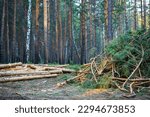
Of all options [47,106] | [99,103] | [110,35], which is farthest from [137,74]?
[110,35]

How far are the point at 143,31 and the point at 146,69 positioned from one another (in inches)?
80.5

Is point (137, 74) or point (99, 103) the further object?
point (137, 74)

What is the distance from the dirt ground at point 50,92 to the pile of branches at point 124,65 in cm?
57

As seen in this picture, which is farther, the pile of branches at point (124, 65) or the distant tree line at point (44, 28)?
the distant tree line at point (44, 28)

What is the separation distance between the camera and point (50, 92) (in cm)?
986

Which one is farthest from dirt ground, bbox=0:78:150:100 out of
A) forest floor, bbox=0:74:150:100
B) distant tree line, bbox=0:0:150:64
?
distant tree line, bbox=0:0:150:64

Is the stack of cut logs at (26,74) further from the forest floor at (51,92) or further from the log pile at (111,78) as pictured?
the log pile at (111,78)

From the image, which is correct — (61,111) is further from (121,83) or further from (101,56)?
(101,56)

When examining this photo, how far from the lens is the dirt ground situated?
28.6 feet

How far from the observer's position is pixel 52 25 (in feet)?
145

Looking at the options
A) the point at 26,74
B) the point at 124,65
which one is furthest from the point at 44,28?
the point at 124,65

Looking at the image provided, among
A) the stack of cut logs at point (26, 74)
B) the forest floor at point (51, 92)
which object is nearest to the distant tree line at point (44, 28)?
the stack of cut logs at point (26, 74)

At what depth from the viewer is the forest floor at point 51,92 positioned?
28.6ft

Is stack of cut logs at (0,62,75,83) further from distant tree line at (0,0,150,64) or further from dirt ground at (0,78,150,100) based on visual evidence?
distant tree line at (0,0,150,64)
